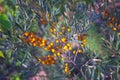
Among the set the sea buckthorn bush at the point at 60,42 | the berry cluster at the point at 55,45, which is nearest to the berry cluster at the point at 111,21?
the sea buckthorn bush at the point at 60,42

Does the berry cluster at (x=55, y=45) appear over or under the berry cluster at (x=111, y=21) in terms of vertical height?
under

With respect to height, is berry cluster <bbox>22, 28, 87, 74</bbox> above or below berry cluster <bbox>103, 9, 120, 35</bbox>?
below

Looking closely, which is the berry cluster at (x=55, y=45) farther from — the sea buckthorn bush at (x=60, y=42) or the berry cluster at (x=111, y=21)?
the berry cluster at (x=111, y=21)

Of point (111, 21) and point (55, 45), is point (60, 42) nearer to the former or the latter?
point (55, 45)

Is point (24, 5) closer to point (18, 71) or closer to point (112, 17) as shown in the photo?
point (18, 71)

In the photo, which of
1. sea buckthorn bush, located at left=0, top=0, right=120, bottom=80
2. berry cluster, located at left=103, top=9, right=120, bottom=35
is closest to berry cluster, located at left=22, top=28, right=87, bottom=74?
sea buckthorn bush, located at left=0, top=0, right=120, bottom=80

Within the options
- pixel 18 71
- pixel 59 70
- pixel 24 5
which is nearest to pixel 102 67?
pixel 59 70

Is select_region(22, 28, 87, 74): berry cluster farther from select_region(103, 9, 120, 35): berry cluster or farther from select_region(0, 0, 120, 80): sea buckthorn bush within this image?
select_region(103, 9, 120, 35): berry cluster

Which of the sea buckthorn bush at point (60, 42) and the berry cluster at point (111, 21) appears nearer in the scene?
the sea buckthorn bush at point (60, 42)

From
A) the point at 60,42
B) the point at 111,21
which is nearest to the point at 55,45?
the point at 60,42
